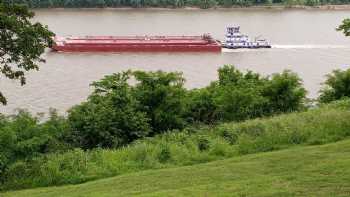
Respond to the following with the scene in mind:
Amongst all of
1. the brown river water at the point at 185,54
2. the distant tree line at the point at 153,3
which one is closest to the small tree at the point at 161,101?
the brown river water at the point at 185,54

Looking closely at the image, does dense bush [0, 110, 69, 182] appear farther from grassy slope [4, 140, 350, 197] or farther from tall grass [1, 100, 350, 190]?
grassy slope [4, 140, 350, 197]

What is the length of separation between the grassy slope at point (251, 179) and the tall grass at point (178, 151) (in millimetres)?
1282

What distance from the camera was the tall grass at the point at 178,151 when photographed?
12477 millimetres

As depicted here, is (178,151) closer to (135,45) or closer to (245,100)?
(245,100)

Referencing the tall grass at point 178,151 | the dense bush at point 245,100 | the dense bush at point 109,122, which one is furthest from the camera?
the dense bush at point 245,100

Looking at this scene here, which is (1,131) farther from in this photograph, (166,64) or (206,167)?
(166,64)

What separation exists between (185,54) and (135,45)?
3861 mm

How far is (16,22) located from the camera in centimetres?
1049

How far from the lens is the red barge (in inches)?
1754

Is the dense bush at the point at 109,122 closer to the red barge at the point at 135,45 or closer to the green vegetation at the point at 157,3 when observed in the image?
the red barge at the point at 135,45

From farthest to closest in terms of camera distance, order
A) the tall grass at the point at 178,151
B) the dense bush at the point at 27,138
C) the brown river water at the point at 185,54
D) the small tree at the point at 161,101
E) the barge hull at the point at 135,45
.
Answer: the barge hull at the point at 135,45, the brown river water at the point at 185,54, the small tree at the point at 161,101, the dense bush at the point at 27,138, the tall grass at the point at 178,151

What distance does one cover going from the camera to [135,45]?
45000mm

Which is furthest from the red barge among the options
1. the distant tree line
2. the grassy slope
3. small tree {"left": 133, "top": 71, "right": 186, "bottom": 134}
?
the grassy slope

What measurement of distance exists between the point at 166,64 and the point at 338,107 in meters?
23.7
